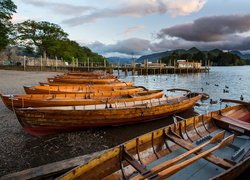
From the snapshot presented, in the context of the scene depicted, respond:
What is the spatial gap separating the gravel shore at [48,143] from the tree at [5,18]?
43857mm

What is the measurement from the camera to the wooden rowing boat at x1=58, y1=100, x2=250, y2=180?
4.38 metres

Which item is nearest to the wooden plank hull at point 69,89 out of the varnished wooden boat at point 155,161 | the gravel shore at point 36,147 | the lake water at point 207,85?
the gravel shore at point 36,147

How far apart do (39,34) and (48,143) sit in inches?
2444

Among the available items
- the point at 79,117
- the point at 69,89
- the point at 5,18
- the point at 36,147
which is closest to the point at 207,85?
the point at 69,89

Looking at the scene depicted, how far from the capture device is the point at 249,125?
24.0 ft

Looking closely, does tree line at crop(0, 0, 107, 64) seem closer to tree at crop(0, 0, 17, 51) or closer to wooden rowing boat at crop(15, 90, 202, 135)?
tree at crop(0, 0, 17, 51)

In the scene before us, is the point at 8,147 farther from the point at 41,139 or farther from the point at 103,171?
the point at 103,171

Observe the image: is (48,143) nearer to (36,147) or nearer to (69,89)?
(36,147)

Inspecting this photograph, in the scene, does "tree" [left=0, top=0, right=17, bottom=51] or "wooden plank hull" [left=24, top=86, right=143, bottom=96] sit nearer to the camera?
"wooden plank hull" [left=24, top=86, right=143, bottom=96]

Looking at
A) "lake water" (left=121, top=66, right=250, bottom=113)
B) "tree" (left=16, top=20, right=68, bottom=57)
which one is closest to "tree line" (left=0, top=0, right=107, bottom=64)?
"tree" (left=16, top=20, right=68, bottom=57)

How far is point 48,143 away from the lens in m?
8.54

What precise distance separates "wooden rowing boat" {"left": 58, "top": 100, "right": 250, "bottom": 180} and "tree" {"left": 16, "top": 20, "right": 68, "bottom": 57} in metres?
62.3

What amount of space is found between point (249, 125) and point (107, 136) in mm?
5199

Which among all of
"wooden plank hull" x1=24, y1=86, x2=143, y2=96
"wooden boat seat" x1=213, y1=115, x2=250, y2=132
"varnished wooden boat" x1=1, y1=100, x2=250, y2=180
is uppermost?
"wooden plank hull" x1=24, y1=86, x2=143, y2=96
